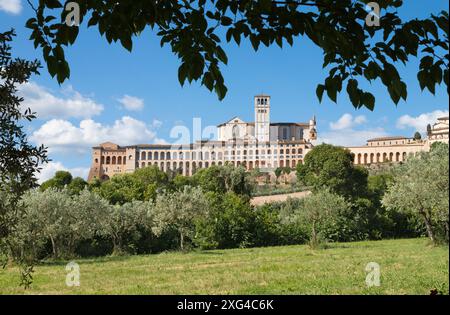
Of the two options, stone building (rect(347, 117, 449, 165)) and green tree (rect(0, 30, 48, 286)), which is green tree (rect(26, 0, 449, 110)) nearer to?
green tree (rect(0, 30, 48, 286))

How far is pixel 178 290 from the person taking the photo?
10.6m

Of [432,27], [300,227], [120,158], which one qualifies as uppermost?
[120,158]

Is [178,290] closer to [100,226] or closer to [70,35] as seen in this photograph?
[70,35]

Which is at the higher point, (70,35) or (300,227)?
(70,35)

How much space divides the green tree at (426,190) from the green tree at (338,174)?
19.0 metres

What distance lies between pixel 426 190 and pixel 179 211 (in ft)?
41.5

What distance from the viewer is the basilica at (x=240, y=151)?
111 metres

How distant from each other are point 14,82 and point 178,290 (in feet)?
21.5

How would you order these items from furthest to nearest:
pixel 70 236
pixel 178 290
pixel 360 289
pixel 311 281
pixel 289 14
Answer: pixel 70 236 < pixel 311 281 < pixel 178 290 < pixel 360 289 < pixel 289 14

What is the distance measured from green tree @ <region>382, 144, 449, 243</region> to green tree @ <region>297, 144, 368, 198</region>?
62.3 feet

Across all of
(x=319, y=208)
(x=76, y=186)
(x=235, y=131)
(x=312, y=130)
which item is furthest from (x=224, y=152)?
(x=319, y=208)

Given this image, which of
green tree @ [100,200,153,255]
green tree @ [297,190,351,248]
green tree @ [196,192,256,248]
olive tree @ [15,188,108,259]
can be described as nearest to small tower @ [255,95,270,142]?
green tree @ [196,192,256,248]

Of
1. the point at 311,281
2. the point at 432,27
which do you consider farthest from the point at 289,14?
the point at 311,281

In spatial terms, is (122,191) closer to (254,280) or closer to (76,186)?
(76,186)
